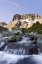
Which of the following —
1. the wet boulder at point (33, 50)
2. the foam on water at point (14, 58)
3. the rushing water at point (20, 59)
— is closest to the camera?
the rushing water at point (20, 59)

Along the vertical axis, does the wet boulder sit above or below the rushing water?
above

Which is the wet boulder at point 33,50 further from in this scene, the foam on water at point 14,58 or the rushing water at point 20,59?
the foam on water at point 14,58

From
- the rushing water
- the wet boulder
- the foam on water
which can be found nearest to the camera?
the rushing water

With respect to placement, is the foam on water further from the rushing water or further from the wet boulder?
the wet boulder

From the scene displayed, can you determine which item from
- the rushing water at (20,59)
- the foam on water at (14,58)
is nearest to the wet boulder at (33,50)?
the rushing water at (20,59)

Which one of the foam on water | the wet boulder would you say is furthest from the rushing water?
the wet boulder

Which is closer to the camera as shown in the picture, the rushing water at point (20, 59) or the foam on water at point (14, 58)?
the rushing water at point (20, 59)

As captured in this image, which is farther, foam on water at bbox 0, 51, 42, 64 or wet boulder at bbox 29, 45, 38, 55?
wet boulder at bbox 29, 45, 38, 55

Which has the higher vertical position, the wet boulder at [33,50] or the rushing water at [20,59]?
the wet boulder at [33,50]

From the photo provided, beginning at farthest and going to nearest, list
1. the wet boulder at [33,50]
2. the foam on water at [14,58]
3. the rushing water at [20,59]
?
the wet boulder at [33,50]
the foam on water at [14,58]
the rushing water at [20,59]

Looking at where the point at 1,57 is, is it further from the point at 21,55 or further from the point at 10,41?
the point at 10,41

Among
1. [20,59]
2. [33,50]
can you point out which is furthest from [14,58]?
[33,50]

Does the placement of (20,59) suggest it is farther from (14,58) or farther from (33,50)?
(33,50)

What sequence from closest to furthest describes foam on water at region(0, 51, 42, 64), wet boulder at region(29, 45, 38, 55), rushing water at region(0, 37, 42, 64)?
1. rushing water at region(0, 37, 42, 64)
2. foam on water at region(0, 51, 42, 64)
3. wet boulder at region(29, 45, 38, 55)
